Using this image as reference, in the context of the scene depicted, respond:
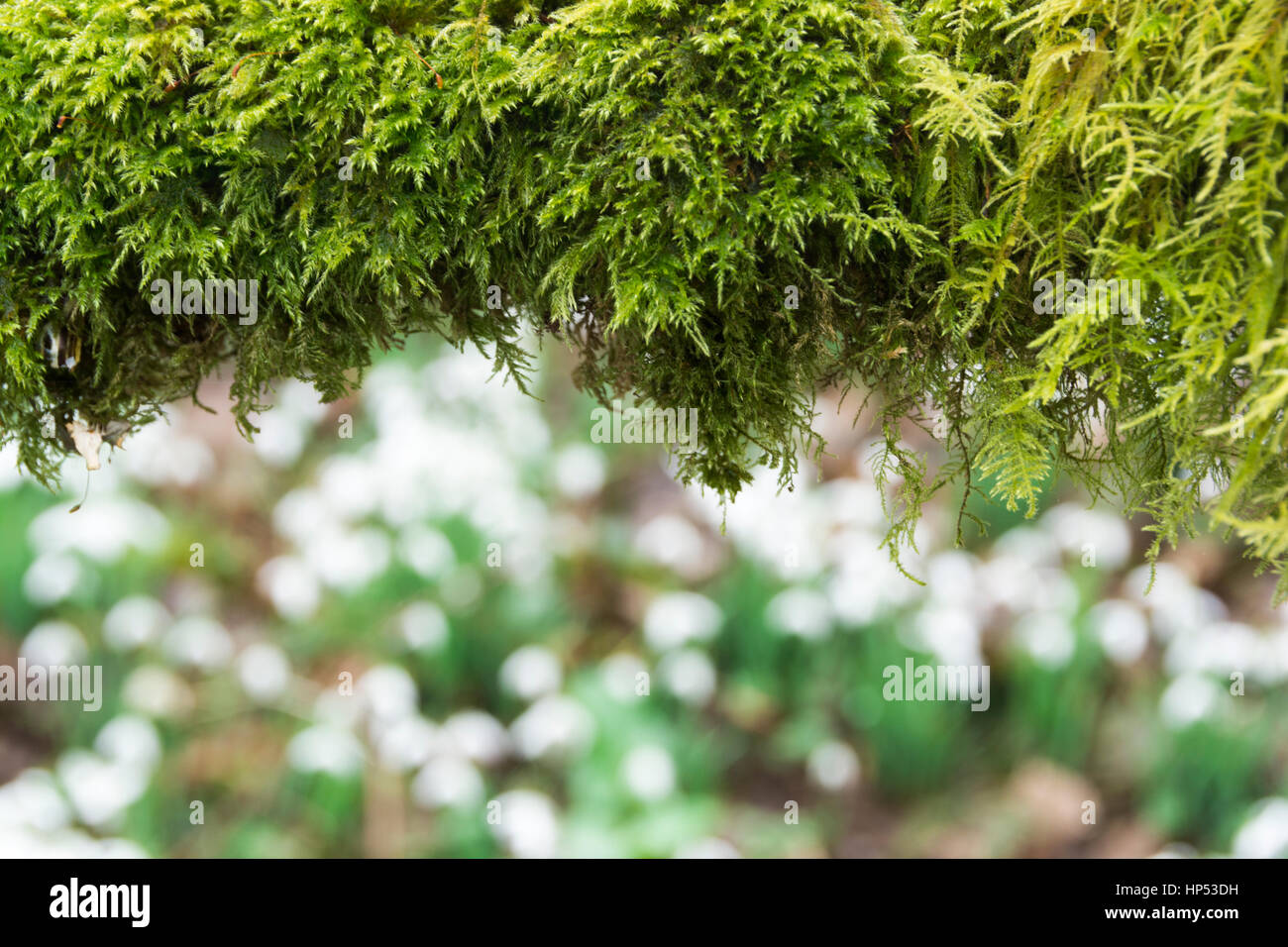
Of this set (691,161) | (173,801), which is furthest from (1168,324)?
(173,801)

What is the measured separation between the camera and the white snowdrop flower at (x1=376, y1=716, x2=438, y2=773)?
1.42 m

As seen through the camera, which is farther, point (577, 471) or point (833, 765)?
point (577, 471)

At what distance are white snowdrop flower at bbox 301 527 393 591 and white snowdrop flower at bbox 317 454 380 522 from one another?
38mm

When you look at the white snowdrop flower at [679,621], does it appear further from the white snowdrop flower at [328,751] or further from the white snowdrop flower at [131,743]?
the white snowdrop flower at [131,743]

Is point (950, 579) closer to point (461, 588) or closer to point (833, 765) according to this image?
point (833, 765)

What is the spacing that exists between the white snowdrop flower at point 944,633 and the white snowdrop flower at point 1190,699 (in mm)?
325

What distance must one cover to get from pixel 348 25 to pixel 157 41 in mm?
114

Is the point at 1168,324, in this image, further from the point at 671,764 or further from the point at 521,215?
the point at 671,764

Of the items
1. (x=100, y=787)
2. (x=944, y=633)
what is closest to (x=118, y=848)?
(x=100, y=787)

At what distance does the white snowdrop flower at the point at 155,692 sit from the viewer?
5.06ft

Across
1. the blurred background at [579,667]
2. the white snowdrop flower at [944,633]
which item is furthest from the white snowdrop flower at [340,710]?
the white snowdrop flower at [944,633]

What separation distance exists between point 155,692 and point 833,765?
1.26 metres

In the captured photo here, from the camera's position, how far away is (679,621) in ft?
4.83

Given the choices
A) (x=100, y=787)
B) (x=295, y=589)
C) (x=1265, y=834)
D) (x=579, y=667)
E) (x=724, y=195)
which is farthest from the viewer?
(x=579, y=667)
